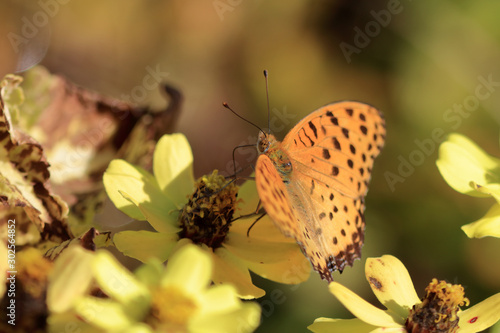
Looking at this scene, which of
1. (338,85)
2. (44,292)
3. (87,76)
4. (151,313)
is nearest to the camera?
(151,313)

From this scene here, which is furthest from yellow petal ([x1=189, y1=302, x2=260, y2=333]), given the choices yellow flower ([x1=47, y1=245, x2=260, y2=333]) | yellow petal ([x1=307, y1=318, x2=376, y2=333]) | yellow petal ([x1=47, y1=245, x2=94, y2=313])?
yellow petal ([x1=307, y1=318, x2=376, y2=333])

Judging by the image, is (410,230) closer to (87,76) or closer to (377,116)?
(377,116)

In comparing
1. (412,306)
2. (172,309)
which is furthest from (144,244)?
(412,306)

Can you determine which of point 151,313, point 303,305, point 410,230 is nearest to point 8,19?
point 303,305

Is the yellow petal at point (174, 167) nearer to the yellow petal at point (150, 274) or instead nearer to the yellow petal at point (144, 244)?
the yellow petal at point (144, 244)

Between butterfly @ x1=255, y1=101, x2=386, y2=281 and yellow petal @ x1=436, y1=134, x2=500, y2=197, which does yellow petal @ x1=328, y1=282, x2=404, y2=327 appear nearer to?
butterfly @ x1=255, y1=101, x2=386, y2=281

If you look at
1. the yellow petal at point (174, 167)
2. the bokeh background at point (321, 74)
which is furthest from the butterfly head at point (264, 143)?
the bokeh background at point (321, 74)

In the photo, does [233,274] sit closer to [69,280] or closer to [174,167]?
[174,167]
